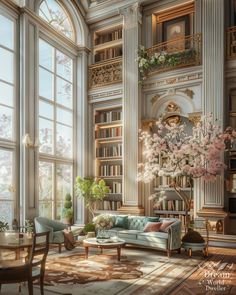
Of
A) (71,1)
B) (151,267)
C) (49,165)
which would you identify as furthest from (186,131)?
(71,1)

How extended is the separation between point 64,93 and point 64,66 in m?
0.79

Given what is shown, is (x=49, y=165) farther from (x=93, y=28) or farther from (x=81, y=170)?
(x=93, y=28)

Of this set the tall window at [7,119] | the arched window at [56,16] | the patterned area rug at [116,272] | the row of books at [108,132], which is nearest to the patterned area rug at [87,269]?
the patterned area rug at [116,272]

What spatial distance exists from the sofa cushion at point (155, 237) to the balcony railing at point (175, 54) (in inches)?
172

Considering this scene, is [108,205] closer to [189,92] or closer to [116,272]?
[189,92]

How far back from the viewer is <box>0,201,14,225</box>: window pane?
789 cm

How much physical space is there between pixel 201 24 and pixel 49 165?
17.7 ft

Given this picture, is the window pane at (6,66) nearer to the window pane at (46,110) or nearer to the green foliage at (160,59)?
the window pane at (46,110)

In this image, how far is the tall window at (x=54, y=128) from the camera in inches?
364

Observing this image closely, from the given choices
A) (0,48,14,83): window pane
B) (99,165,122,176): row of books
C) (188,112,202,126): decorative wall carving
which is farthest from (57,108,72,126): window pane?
(188,112,202,126): decorative wall carving

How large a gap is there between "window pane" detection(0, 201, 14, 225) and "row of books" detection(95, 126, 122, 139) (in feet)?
11.7

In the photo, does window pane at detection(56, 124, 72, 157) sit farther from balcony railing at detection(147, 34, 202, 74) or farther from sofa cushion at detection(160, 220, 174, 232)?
sofa cushion at detection(160, 220, 174, 232)

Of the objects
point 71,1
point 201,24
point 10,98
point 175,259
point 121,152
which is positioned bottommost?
point 175,259

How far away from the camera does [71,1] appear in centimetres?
1036
